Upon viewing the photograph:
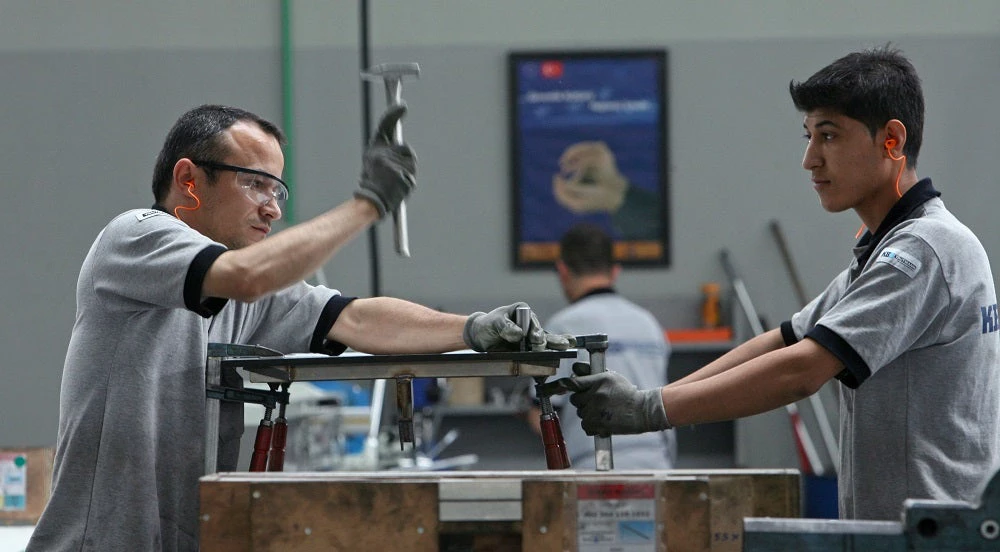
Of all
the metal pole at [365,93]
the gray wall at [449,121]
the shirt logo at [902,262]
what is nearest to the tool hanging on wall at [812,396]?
the gray wall at [449,121]

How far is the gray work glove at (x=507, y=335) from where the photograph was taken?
4.87 ft

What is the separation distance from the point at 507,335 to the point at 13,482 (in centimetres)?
136

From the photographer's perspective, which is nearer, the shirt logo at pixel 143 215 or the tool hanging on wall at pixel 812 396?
the shirt logo at pixel 143 215

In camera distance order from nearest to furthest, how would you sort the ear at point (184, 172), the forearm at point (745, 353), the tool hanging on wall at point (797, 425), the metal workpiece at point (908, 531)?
the metal workpiece at point (908, 531)
the ear at point (184, 172)
the forearm at point (745, 353)
the tool hanging on wall at point (797, 425)

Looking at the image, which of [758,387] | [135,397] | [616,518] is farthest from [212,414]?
[758,387]

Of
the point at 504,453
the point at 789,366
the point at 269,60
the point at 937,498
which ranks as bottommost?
the point at 504,453

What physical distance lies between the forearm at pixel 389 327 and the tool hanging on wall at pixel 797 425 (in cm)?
304

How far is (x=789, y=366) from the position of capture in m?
1.42

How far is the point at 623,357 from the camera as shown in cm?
323

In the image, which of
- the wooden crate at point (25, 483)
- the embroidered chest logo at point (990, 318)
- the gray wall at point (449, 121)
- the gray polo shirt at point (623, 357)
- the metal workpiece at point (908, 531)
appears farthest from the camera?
the gray wall at point (449, 121)

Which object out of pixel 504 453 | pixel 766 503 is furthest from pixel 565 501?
pixel 504 453

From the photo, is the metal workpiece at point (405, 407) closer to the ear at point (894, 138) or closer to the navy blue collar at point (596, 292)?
the ear at point (894, 138)

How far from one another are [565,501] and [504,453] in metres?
3.69

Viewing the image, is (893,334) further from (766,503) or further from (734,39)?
(734,39)
